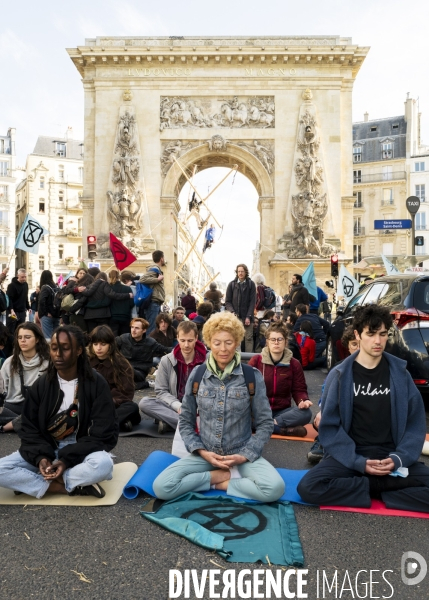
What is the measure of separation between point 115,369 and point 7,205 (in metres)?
56.5

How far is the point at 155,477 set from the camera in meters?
4.62

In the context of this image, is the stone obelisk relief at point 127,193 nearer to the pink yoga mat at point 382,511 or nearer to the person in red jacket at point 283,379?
the person in red jacket at point 283,379

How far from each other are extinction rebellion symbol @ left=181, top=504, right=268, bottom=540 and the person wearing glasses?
111 inches

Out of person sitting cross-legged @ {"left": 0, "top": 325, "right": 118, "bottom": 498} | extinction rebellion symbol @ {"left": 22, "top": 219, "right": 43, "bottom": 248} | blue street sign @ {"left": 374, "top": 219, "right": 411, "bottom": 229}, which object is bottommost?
person sitting cross-legged @ {"left": 0, "top": 325, "right": 118, "bottom": 498}

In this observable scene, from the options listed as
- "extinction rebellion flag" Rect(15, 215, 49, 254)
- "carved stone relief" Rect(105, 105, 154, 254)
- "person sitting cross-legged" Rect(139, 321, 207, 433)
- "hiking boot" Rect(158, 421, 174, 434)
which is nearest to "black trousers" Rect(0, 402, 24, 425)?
"person sitting cross-legged" Rect(139, 321, 207, 433)

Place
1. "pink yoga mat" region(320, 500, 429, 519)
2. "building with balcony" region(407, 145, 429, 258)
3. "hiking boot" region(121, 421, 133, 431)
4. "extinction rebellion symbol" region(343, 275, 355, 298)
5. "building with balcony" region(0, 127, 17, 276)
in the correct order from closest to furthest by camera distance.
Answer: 1. "pink yoga mat" region(320, 500, 429, 519)
2. "hiking boot" region(121, 421, 133, 431)
3. "extinction rebellion symbol" region(343, 275, 355, 298)
4. "building with balcony" region(407, 145, 429, 258)
5. "building with balcony" region(0, 127, 17, 276)

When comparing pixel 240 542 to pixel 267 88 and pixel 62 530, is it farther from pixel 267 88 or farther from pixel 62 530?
pixel 267 88

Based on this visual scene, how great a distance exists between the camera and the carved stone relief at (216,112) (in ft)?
84.3

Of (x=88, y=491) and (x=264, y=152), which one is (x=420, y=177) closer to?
(x=264, y=152)

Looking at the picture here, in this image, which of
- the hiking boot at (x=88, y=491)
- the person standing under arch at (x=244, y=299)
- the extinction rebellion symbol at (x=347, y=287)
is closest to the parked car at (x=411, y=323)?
the hiking boot at (x=88, y=491)

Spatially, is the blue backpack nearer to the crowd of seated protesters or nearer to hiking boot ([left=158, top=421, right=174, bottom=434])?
hiking boot ([left=158, top=421, right=174, bottom=434])

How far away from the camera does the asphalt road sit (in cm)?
307

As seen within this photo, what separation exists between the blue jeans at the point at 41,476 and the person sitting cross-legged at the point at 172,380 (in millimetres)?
2017

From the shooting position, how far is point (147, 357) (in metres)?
8.79
